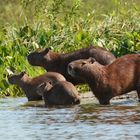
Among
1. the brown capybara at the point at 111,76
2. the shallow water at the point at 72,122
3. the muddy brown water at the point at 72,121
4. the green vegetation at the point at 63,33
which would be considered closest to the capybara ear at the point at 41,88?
the muddy brown water at the point at 72,121

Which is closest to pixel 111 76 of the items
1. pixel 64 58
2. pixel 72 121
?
pixel 72 121

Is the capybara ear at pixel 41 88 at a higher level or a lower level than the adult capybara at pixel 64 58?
lower

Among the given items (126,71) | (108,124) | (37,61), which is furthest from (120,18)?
(108,124)

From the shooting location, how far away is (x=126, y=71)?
1122 centimetres

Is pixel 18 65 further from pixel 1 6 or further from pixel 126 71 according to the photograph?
pixel 1 6

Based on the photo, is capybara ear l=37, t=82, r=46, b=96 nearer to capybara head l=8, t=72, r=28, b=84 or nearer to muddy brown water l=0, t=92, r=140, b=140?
muddy brown water l=0, t=92, r=140, b=140

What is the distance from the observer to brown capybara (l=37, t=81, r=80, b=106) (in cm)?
1115

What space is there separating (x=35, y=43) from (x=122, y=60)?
3526 millimetres

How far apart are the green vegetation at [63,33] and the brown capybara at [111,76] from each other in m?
1.93

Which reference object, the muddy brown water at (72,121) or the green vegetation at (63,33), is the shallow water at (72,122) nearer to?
the muddy brown water at (72,121)

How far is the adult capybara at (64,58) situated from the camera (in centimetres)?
1297

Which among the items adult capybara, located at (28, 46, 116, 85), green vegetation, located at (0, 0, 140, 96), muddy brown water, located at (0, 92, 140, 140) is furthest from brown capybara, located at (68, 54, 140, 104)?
green vegetation, located at (0, 0, 140, 96)

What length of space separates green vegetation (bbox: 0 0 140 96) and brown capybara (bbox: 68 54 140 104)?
193cm

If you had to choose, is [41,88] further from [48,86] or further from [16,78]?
[16,78]
